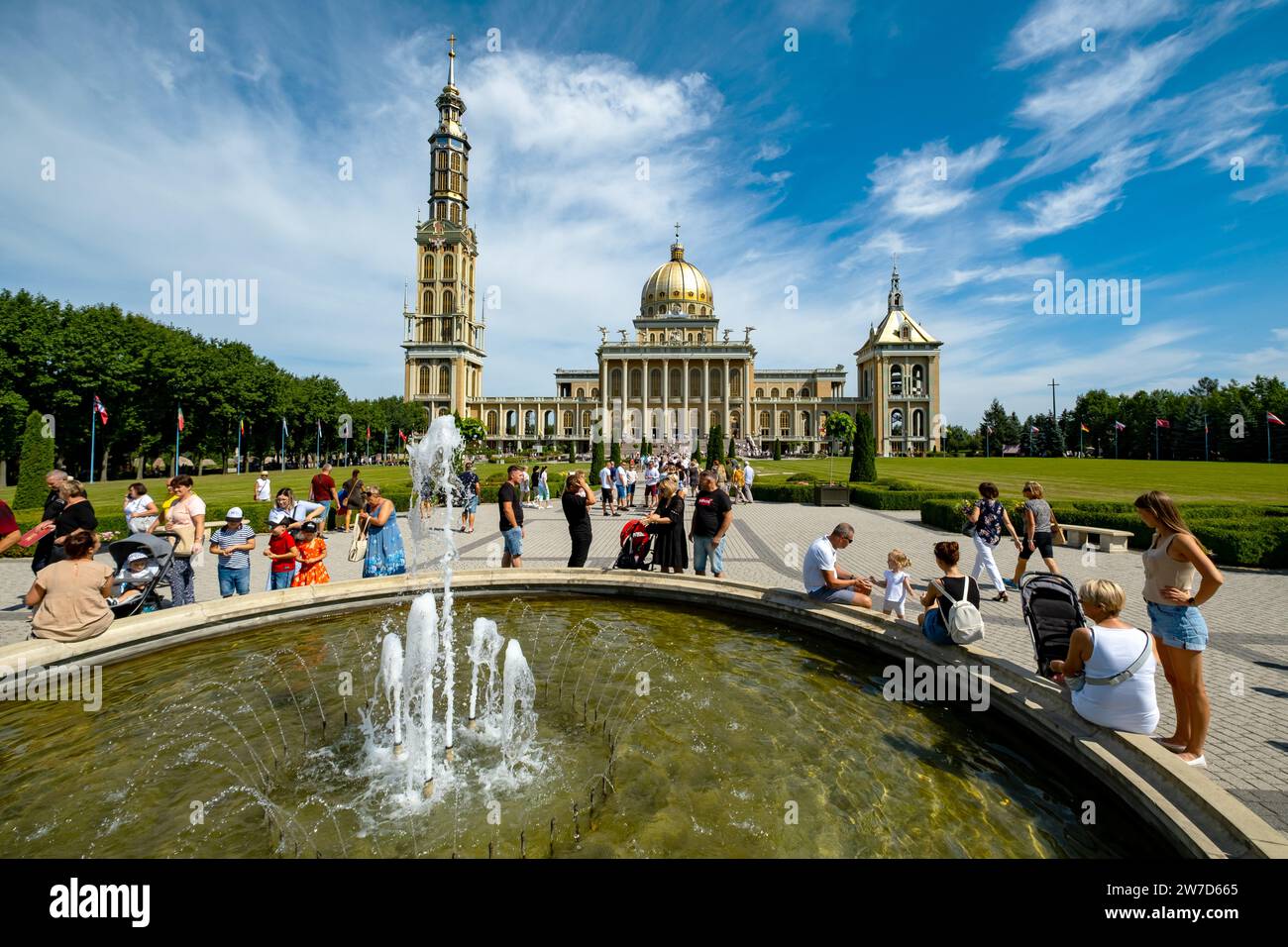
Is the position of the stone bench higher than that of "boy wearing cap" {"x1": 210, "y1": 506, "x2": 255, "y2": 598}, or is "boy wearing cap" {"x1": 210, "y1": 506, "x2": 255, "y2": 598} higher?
"boy wearing cap" {"x1": 210, "y1": 506, "x2": 255, "y2": 598}

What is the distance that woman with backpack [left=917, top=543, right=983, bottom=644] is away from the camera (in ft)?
15.1

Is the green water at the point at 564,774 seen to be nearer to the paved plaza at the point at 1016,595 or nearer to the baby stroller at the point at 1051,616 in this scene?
the baby stroller at the point at 1051,616

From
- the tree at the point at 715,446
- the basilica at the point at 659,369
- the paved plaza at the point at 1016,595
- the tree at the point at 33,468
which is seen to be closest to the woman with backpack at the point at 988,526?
the paved plaza at the point at 1016,595

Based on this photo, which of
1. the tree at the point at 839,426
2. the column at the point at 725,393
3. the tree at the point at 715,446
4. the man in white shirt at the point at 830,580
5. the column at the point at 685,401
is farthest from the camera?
the column at the point at 685,401

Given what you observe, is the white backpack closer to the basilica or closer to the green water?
the green water

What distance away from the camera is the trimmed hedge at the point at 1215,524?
10039mm

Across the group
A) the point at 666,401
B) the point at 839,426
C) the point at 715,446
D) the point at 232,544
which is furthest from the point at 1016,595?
the point at 666,401

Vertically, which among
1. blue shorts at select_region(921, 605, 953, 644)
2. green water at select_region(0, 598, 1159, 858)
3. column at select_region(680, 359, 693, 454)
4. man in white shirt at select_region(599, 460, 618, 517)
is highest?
column at select_region(680, 359, 693, 454)

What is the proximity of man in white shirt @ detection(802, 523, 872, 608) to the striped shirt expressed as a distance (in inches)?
247

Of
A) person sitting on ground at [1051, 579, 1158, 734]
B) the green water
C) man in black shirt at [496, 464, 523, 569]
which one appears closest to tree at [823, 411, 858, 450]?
man in black shirt at [496, 464, 523, 569]

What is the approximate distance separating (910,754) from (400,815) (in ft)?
10.7

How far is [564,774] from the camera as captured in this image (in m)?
3.73

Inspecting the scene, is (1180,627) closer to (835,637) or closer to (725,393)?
(835,637)

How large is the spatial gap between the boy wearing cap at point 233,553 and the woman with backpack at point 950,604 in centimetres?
Result: 703
